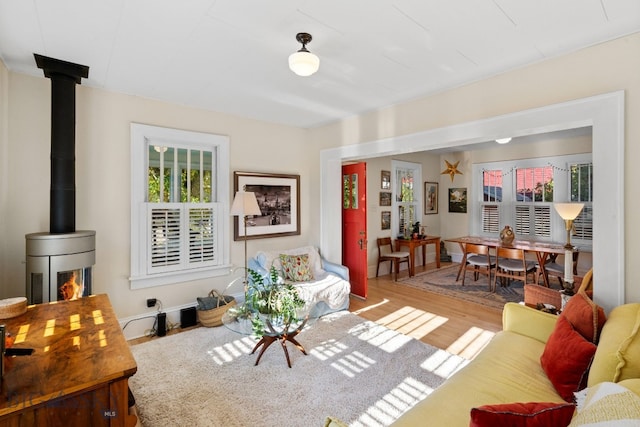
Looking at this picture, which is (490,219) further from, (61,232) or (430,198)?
(61,232)

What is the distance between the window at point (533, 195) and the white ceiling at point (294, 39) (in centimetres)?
423

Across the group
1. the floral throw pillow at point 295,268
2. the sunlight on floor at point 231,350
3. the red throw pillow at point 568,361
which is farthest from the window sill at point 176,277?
the red throw pillow at point 568,361

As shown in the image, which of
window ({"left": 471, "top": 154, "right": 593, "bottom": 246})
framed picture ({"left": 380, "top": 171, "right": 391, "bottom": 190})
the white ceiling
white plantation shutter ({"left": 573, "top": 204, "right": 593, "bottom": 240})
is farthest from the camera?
framed picture ({"left": 380, "top": 171, "right": 391, "bottom": 190})

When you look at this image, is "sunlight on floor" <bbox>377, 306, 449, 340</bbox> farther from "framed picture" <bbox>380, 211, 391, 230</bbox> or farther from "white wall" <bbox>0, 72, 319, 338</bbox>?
"framed picture" <bbox>380, 211, 391, 230</bbox>

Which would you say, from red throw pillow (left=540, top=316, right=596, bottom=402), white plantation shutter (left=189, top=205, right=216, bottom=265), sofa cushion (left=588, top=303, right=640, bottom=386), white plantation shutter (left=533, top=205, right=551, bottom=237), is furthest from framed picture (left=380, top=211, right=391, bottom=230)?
sofa cushion (left=588, top=303, right=640, bottom=386)

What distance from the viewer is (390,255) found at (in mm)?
5824

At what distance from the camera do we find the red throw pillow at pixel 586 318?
174 cm

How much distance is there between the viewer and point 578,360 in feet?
5.20

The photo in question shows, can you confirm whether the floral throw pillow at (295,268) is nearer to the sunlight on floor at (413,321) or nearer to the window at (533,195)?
the sunlight on floor at (413,321)

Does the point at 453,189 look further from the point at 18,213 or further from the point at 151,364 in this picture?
the point at 18,213

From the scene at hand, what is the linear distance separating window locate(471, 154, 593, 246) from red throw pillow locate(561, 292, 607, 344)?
4.64 m

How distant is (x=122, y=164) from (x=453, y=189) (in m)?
6.80

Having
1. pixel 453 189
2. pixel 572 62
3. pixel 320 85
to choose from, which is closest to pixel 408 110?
pixel 320 85

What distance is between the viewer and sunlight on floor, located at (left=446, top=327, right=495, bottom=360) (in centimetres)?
302
